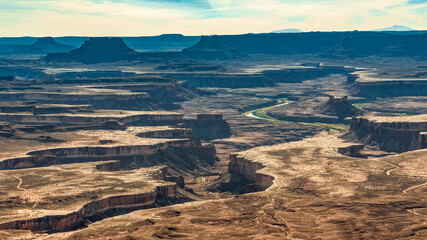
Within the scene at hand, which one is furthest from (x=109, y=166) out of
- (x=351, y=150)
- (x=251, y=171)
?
(x=351, y=150)

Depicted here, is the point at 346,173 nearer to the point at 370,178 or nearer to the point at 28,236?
the point at 370,178

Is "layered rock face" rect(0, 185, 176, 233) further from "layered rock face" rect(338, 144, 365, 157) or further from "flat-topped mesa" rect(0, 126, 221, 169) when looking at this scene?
"layered rock face" rect(338, 144, 365, 157)

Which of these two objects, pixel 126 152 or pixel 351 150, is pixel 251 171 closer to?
pixel 351 150

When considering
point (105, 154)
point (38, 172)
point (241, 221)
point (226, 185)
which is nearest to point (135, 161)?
point (105, 154)

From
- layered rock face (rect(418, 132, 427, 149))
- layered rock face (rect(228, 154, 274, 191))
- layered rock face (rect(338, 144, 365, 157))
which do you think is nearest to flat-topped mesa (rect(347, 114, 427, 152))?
layered rock face (rect(418, 132, 427, 149))

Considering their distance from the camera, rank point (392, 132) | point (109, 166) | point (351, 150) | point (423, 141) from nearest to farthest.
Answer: point (109, 166), point (351, 150), point (423, 141), point (392, 132)

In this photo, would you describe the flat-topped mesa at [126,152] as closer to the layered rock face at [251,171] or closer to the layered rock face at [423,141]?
the layered rock face at [251,171]
